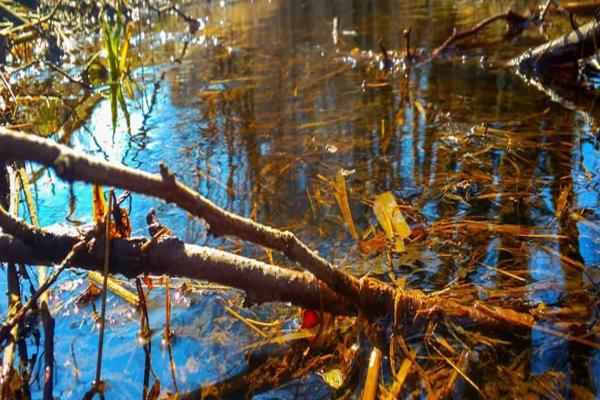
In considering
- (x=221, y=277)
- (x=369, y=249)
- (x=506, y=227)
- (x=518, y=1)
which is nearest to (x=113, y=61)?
(x=369, y=249)

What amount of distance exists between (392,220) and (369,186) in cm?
61

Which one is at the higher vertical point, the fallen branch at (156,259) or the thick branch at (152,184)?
the thick branch at (152,184)

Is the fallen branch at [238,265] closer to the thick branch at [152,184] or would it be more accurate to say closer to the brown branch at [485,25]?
the thick branch at [152,184]

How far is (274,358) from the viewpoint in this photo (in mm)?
1812

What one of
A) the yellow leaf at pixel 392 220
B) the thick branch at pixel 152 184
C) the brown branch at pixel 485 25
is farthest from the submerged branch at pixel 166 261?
the brown branch at pixel 485 25

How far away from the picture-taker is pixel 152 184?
123cm

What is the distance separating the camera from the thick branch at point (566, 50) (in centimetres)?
→ 484

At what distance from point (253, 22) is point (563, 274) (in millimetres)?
9728

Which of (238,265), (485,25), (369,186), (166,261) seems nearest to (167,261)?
(166,261)

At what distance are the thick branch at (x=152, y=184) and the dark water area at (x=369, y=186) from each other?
46 centimetres

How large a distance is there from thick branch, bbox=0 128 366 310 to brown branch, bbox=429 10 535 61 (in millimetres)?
5197

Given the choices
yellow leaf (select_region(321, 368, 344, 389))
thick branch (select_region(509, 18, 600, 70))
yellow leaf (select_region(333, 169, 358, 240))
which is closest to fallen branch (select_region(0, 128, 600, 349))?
yellow leaf (select_region(321, 368, 344, 389))

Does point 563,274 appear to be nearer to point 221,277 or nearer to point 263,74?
point 221,277

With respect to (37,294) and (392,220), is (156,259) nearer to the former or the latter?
(37,294)
